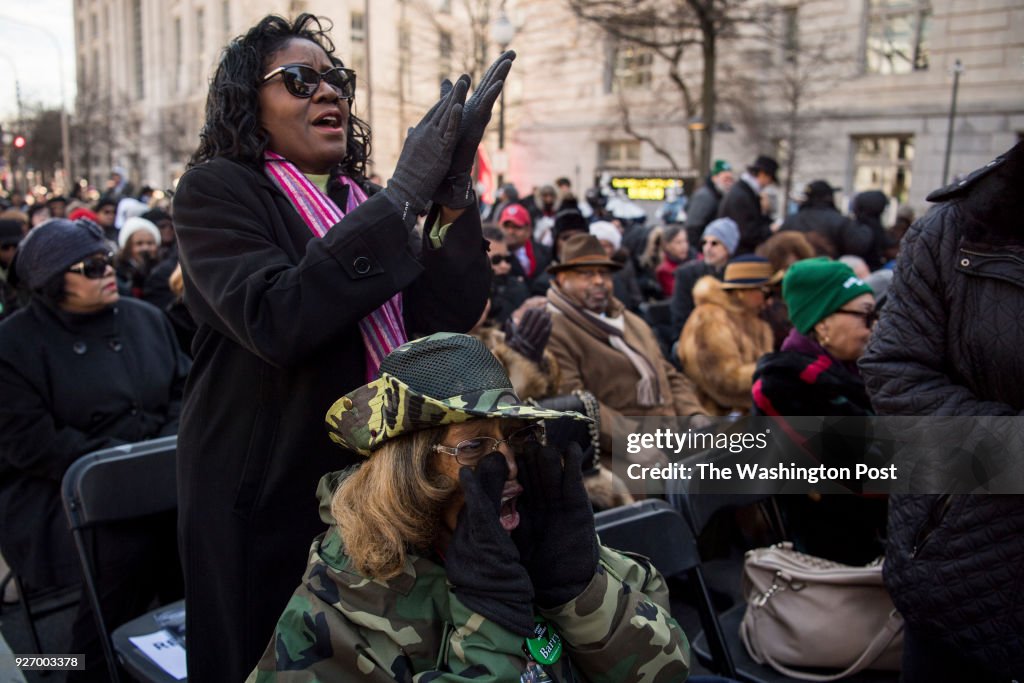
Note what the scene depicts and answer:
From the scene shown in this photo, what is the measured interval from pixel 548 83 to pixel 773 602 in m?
31.3

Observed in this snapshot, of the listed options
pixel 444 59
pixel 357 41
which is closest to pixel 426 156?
pixel 444 59

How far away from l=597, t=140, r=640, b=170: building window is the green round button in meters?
29.5

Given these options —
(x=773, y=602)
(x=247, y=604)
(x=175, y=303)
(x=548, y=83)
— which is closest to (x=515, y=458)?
(x=247, y=604)

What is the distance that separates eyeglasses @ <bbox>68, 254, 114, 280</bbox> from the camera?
3.52 meters

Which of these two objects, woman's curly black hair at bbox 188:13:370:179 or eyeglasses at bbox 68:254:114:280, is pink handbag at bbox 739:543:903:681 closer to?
woman's curly black hair at bbox 188:13:370:179

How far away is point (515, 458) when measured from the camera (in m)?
1.74

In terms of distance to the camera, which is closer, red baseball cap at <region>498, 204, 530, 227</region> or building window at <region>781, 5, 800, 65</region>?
red baseball cap at <region>498, 204, 530, 227</region>

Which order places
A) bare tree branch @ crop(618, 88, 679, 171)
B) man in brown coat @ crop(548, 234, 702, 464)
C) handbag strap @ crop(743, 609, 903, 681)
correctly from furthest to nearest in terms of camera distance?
bare tree branch @ crop(618, 88, 679, 171), man in brown coat @ crop(548, 234, 702, 464), handbag strap @ crop(743, 609, 903, 681)

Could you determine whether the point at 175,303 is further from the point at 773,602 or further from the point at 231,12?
the point at 231,12

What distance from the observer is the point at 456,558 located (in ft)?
5.19

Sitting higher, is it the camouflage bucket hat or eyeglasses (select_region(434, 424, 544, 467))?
the camouflage bucket hat

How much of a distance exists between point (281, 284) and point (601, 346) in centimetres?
301

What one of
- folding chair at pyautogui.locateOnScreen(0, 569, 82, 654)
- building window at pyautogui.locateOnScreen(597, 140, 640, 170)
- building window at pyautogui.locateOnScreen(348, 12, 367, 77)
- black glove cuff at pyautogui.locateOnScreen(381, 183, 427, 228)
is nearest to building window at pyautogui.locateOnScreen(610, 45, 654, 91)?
building window at pyautogui.locateOnScreen(597, 140, 640, 170)

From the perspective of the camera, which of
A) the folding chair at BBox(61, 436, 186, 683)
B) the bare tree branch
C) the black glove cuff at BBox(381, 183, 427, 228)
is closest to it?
the black glove cuff at BBox(381, 183, 427, 228)
